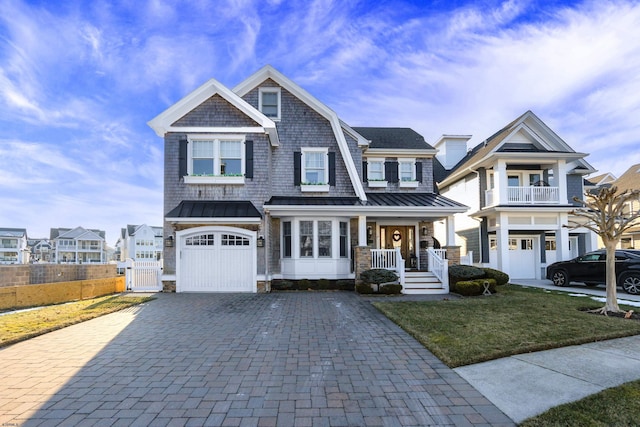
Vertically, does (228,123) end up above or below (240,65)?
below

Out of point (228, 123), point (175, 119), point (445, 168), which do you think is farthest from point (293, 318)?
point (445, 168)

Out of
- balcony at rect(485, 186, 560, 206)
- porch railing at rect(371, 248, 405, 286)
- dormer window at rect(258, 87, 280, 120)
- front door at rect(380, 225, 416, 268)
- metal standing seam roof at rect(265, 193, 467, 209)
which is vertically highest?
dormer window at rect(258, 87, 280, 120)

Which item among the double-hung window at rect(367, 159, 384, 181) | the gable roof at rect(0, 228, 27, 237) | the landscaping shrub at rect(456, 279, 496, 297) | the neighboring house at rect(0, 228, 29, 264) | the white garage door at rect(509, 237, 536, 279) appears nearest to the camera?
the landscaping shrub at rect(456, 279, 496, 297)

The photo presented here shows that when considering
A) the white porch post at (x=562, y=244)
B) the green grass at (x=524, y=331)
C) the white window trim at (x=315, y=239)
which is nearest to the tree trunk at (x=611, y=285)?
the green grass at (x=524, y=331)

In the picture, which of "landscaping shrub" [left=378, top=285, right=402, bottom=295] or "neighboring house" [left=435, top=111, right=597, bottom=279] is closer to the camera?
"landscaping shrub" [left=378, top=285, right=402, bottom=295]

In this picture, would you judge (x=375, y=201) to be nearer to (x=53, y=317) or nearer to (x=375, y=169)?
(x=375, y=169)

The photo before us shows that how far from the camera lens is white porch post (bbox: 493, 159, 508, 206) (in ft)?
52.7

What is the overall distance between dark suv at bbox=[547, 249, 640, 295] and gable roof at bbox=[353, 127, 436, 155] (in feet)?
26.2

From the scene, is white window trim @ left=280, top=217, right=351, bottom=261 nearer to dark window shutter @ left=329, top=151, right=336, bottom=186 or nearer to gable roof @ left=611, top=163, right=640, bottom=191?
dark window shutter @ left=329, top=151, right=336, bottom=186

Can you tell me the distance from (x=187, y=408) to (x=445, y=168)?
21.8 m

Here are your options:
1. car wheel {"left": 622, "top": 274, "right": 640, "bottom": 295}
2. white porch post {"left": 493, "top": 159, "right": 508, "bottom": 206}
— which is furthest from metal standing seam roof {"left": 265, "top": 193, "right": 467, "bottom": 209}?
car wheel {"left": 622, "top": 274, "right": 640, "bottom": 295}

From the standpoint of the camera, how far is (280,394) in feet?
12.6

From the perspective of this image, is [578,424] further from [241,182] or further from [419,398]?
[241,182]

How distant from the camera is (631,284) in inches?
466
